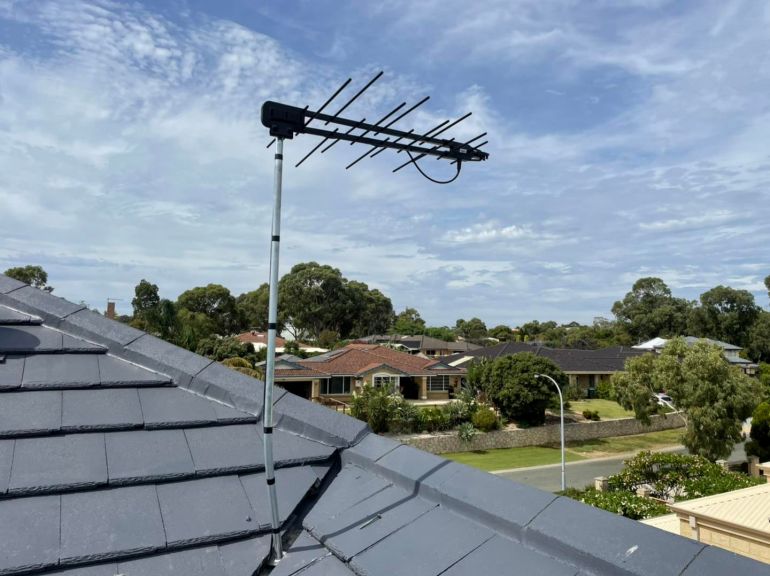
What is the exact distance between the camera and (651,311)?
283 feet

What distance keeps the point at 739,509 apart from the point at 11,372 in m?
13.1

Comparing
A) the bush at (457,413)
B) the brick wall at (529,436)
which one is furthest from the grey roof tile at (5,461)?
the bush at (457,413)

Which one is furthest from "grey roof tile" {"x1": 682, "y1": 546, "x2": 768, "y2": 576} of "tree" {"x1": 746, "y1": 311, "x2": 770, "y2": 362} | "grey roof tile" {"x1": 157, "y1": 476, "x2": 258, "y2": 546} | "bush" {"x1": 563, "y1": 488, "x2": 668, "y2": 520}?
"tree" {"x1": 746, "y1": 311, "x2": 770, "y2": 362}

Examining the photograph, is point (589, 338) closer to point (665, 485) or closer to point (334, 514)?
point (665, 485)

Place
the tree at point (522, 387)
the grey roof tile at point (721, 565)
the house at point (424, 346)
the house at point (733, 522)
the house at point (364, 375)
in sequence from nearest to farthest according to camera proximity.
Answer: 1. the grey roof tile at point (721, 565)
2. the house at point (733, 522)
3. the tree at point (522, 387)
4. the house at point (364, 375)
5. the house at point (424, 346)

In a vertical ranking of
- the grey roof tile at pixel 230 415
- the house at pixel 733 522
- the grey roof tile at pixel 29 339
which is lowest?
the house at pixel 733 522

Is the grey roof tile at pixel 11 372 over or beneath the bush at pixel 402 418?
over

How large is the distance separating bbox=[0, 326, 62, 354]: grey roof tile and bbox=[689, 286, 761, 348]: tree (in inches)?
3421

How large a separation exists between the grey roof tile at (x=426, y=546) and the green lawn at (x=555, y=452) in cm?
2662

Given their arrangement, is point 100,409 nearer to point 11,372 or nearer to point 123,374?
point 123,374

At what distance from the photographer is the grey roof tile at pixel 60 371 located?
263cm

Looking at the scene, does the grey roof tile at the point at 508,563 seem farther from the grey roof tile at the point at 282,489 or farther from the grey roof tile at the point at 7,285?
the grey roof tile at the point at 7,285

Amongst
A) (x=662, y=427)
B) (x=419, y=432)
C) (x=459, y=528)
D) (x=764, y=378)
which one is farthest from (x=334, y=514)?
(x=764, y=378)

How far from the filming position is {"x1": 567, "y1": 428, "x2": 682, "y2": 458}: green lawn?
34.6 metres
